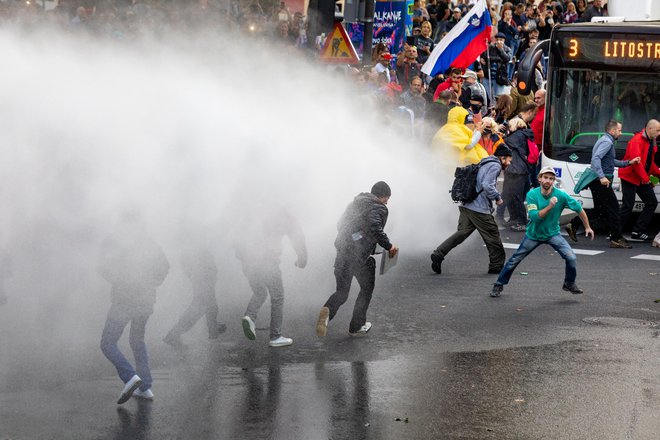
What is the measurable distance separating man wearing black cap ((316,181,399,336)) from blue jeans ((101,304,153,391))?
222 cm

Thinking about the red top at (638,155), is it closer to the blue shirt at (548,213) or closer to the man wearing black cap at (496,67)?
the blue shirt at (548,213)

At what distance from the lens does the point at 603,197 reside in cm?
1586

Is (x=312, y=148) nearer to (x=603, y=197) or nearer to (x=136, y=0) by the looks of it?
(x=603, y=197)

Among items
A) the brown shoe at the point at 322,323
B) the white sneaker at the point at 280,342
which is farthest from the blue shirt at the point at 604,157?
the white sneaker at the point at 280,342

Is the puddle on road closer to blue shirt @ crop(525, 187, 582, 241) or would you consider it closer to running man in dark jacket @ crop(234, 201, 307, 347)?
blue shirt @ crop(525, 187, 582, 241)

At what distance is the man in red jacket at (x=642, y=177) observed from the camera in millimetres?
16094

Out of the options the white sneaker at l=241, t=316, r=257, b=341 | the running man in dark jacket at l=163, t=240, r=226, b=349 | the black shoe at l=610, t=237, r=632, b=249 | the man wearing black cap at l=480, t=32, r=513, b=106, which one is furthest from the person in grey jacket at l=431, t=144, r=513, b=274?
the man wearing black cap at l=480, t=32, r=513, b=106

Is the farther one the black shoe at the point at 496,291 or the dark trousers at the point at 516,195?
the dark trousers at the point at 516,195

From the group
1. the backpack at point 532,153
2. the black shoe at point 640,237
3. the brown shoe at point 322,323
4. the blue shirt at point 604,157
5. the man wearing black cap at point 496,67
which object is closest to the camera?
the brown shoe at point 322,323

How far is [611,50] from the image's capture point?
658 inches

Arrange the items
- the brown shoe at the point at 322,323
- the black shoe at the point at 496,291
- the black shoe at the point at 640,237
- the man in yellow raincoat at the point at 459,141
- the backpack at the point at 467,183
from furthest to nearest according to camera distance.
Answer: the black shoe at the point at 640,237 < the man in yellow raincoat at the point at 459,141 < the backpack at the point at 467,183 < the black shoe at the point at 496,291 < the brown shoe at the point at 322,323

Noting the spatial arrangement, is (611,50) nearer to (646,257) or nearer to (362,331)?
(646,257)

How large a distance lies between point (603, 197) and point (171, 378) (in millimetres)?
8541

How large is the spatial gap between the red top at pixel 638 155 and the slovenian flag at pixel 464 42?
550 centimetres
